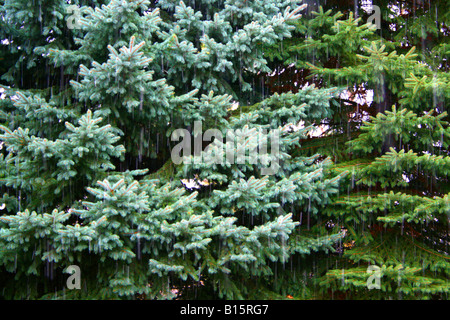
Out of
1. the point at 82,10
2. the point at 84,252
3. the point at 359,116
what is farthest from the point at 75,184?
the point at 359,116

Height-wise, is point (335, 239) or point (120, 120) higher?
point (120, 120)

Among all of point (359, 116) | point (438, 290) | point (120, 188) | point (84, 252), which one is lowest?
point (438, 290)

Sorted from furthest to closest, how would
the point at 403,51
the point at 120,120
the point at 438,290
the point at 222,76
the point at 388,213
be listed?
1. the point at 403,51
2. the point at 222,76
3. the point at 388,213
4. the point at 120,120
5. the point at 438,290

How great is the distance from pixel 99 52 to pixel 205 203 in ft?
7.32

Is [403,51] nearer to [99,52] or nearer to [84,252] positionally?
[99,52]

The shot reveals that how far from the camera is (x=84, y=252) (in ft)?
13.1

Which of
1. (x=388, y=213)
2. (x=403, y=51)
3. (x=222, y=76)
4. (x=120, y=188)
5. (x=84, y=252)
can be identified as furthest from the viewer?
(x=403, y=51)

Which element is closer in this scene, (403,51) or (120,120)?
(120,120)

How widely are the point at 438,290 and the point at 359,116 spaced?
279cm

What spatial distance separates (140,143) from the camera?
4535mm

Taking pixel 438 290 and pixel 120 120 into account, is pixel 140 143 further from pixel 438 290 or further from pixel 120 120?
pixel 438 290

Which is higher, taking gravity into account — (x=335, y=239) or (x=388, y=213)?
(x=388, y=213)

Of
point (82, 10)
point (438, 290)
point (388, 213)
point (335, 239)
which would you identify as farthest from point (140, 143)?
point (438, 290)

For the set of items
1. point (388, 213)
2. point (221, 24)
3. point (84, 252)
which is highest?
point (221, 24)
